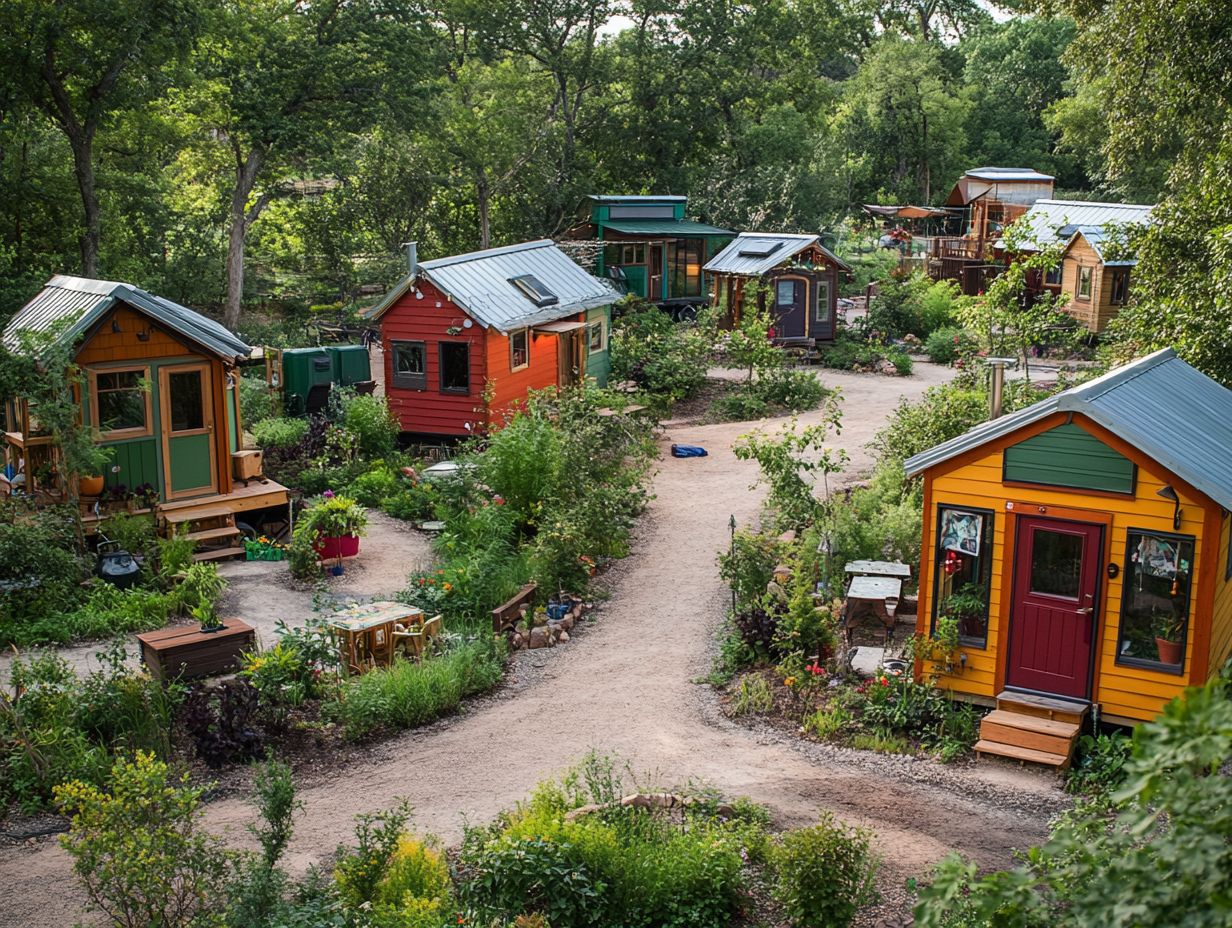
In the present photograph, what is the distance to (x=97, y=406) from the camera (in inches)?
711

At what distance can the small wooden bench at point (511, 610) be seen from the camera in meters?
16.0

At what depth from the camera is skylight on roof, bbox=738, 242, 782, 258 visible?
34.7 metres

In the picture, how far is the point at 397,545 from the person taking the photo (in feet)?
63.7

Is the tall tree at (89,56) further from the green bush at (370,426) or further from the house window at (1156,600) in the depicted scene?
the house window at (1156,600)

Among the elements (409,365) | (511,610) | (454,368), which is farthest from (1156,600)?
(409,365)

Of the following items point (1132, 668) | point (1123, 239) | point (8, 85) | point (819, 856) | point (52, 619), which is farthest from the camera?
point (1123, 239)

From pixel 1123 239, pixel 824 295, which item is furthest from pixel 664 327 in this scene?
pixel 1123 239

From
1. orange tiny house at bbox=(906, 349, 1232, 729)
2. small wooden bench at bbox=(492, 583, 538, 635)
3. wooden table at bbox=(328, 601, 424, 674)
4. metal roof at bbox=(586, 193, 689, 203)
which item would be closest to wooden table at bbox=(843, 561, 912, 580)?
orange tiny house at bbox=(906, 349, 1232, 729)

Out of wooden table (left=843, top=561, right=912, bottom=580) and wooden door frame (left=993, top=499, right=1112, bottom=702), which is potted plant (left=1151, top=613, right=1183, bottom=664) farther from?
wooden table (left=843, top=561, right=912, bottom=580)

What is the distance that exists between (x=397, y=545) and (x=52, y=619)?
529 cm

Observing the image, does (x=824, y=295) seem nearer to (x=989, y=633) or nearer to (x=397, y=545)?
(x=397, y=545)

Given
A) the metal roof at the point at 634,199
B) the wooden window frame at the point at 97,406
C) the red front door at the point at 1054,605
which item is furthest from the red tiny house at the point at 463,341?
the metal roof at the point at 634,199

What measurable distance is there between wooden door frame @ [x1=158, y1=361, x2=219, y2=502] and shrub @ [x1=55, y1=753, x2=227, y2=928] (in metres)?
10.1

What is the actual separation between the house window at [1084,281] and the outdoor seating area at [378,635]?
27.2 meters
